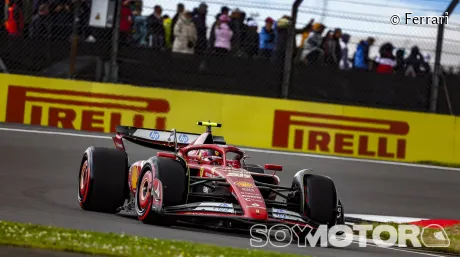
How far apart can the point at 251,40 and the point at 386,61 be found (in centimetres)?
223

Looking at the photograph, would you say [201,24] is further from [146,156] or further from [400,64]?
[400,64]

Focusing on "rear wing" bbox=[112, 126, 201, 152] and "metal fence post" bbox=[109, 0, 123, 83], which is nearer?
"rear wing" bbox=[112, 126, 201, 152]

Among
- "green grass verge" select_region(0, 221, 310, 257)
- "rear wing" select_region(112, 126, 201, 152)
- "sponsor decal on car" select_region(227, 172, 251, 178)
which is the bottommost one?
"green grass verge" select_region(0, 221, 310, 257)

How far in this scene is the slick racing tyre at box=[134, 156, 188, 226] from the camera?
9820mm

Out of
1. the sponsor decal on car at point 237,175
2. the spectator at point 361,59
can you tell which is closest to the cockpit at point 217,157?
the sponsor decal on car at point 237,175

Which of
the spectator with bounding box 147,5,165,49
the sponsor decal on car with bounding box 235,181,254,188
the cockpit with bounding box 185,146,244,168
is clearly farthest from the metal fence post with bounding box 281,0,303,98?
the sponsor decal on car with bounding box 235,181,254,188

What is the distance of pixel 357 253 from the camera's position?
9320 millimetres

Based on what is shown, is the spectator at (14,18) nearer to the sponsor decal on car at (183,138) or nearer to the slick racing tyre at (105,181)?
the sponsor decal on car at (183,138)

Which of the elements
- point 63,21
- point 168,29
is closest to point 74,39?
point 63,21

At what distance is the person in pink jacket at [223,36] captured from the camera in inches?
664

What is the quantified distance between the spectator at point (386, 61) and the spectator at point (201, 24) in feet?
9.15

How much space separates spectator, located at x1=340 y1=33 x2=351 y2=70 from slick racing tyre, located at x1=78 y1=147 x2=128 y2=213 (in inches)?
274

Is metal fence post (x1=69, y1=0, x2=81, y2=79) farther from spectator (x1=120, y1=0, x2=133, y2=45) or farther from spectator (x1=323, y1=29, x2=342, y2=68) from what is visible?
spectator (x1=323, y1=29, x2=342, y2=68)

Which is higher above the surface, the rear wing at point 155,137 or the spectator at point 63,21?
the spectator at point 63,21
